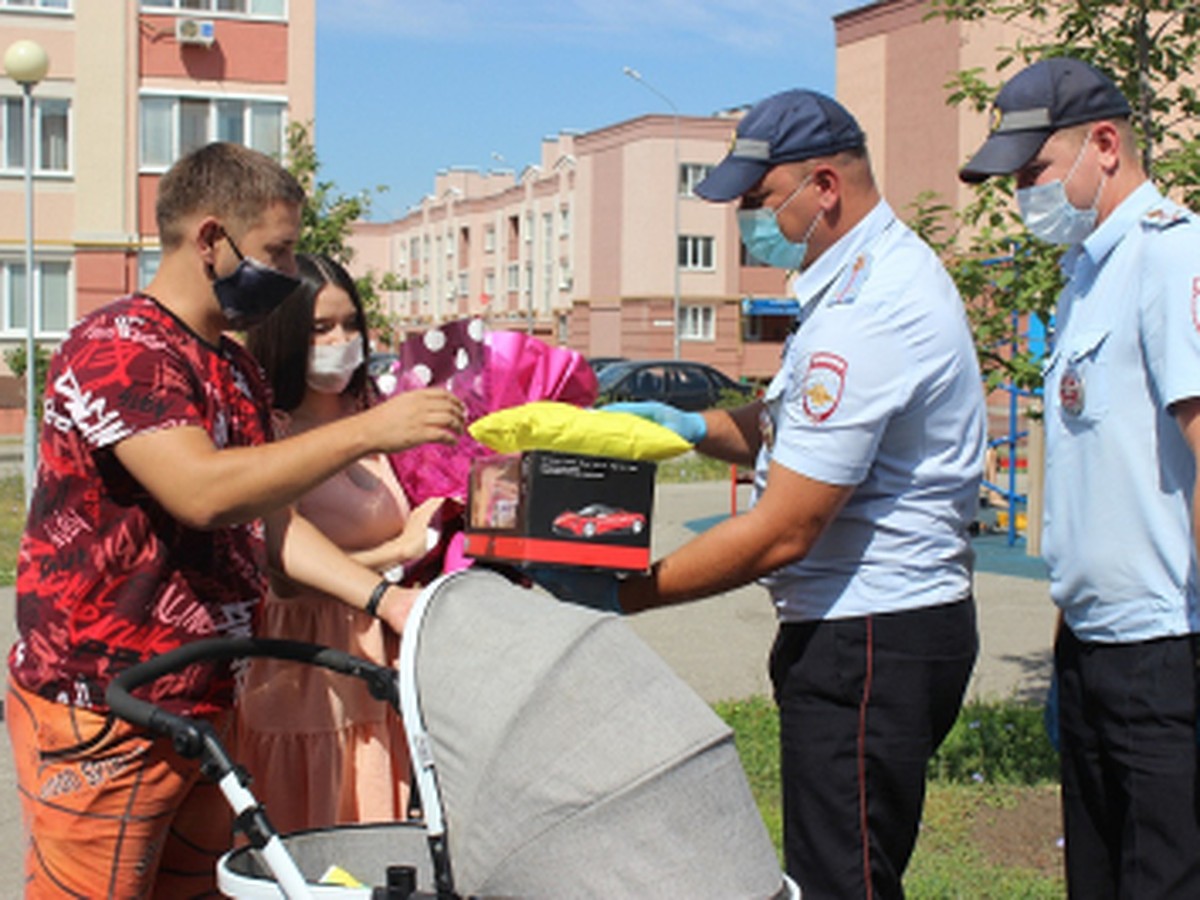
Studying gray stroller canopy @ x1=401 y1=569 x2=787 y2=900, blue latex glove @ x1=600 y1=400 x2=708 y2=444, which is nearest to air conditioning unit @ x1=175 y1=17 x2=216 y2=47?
blue latex glove @ x1=600 y1=400 x2=708 y2=444

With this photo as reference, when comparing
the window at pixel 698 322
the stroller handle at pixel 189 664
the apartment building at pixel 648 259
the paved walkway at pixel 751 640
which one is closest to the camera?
the stroller handle at pixel 189 664

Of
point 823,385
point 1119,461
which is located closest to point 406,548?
point 823,385

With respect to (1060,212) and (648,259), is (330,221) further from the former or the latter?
(648,259)

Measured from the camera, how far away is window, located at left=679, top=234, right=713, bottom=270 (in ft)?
210

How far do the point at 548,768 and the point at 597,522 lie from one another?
85 cm

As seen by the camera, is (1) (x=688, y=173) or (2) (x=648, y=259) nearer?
(2) (x=648, y=259)

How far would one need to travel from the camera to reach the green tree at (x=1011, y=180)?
550 centimetres

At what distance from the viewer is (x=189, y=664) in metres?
2.92

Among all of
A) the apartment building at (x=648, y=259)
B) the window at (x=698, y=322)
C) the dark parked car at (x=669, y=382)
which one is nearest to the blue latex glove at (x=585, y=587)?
the dark parked car at (x=669, y=382)

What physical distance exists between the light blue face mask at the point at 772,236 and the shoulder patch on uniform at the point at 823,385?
0.40 meters

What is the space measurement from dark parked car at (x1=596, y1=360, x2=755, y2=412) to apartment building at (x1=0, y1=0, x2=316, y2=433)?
990 centimetres

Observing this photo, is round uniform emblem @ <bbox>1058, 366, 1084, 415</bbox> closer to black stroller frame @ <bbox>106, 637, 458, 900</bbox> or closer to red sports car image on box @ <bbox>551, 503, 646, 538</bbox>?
red sports car image on box @ <bbox>551, 503, 646, 538</bbox>

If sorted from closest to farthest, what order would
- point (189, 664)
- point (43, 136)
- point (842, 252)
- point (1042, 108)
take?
point (189, 664) < point (842, 252) < point (1042, 108) < point (43, 136)

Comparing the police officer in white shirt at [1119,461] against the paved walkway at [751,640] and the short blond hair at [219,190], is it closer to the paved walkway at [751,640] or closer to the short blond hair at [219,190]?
the short blond hair at [219,190]
